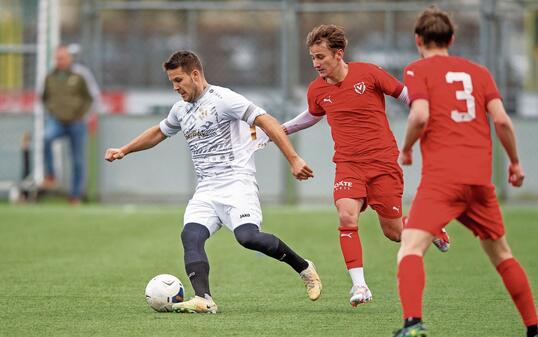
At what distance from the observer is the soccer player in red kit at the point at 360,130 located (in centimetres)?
854

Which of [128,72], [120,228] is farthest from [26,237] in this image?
[128,72]

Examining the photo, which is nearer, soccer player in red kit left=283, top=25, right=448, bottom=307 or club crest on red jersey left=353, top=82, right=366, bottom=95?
soccer player in red kit left=283, top=25, right=448, bottom=307

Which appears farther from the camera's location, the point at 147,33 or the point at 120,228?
the point at 147,33

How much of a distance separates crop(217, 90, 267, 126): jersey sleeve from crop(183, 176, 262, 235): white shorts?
17.3 inches

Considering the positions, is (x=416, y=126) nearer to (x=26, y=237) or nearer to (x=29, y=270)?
(x=29, y=270)

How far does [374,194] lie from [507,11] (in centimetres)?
1020

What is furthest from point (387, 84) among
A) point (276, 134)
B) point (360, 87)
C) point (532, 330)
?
point (532, 330)

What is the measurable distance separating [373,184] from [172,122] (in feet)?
4.99

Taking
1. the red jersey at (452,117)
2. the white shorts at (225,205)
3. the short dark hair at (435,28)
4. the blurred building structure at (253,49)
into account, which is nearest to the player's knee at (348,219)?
the white shorts at (225,205)

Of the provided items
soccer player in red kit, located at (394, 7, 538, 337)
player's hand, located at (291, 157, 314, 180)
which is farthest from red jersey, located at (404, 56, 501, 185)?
player's hand, located at (291, 157, 314, 180)

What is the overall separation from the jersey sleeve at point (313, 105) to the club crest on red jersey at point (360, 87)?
32 cm

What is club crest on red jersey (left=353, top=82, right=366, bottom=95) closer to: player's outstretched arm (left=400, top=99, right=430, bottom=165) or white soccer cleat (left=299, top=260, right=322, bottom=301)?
white soccer cleat (left=299, top=260, right=322, bottom=301)

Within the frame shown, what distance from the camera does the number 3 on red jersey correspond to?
6.47 metres

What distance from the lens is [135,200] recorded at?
719 inches
